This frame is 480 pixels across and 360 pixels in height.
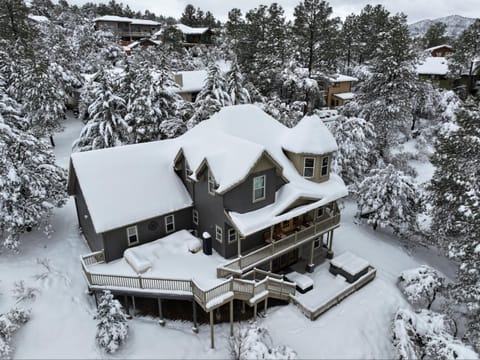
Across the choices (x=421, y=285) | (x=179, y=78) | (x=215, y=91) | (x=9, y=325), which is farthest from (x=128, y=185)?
(x=179, y=78)

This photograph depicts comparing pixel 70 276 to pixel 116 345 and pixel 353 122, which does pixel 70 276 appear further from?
pixel 353 122

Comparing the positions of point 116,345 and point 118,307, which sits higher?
point 118,307

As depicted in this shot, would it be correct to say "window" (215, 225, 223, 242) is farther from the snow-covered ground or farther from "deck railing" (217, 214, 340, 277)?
the snow-covered ground

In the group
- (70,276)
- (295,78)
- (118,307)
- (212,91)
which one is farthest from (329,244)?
(295,78)

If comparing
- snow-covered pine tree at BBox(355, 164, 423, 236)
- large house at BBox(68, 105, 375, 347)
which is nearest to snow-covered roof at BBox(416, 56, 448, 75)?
snow-covered pine tree at BBox(355, 164, 423, 236)

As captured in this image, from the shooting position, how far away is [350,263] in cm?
2070

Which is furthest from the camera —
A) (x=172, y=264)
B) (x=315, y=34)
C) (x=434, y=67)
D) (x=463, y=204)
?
(x=434, y=67)

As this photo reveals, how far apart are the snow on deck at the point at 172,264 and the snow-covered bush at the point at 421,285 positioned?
11039 mm

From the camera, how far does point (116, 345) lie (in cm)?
1441

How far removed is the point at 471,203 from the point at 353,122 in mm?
15601

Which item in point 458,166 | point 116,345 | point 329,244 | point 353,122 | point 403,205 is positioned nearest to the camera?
point 116,345

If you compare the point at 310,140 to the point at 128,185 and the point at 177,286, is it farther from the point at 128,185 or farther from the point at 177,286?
the point at 177,286

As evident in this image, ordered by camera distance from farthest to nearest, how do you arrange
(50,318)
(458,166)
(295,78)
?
(295,78)
(458,166)
(50,318)

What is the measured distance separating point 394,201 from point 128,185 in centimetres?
1857
